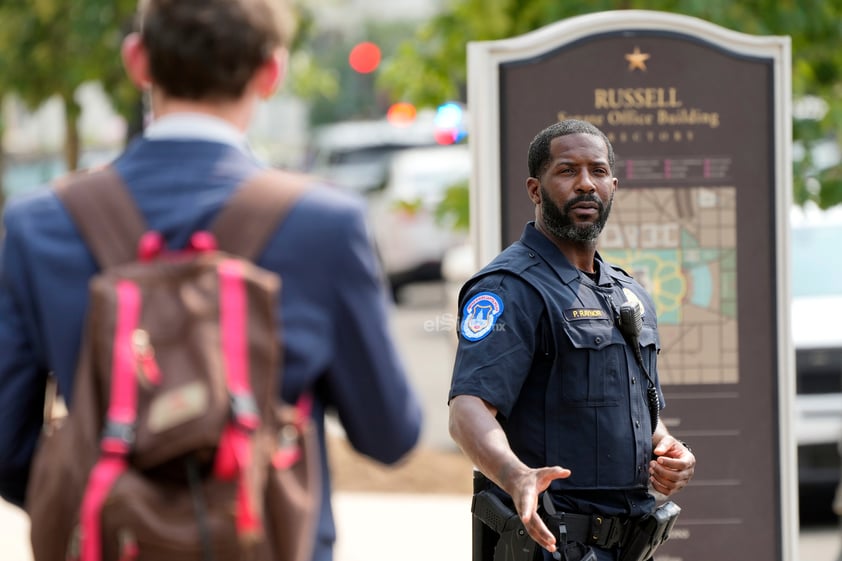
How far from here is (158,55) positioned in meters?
2.33

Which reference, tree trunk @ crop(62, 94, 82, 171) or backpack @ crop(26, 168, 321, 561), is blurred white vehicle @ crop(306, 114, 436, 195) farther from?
backpack @ crop(26, 168, 321, 561)

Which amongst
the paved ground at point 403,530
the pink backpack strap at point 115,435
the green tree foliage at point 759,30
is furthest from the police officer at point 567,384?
the green tree foliage at point 759,30

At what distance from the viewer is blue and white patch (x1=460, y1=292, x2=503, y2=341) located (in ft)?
11.9

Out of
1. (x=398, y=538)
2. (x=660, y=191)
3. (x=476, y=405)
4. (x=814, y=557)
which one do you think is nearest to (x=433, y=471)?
(x=398, y=538)

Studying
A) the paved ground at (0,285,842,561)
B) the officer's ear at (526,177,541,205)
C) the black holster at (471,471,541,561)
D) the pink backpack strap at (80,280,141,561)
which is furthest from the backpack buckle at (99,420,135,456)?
the paved ground at (0,285,842,561)

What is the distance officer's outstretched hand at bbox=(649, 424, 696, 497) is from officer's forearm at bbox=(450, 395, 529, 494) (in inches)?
18.3

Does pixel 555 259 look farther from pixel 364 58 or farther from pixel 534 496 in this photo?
pixel 364 58

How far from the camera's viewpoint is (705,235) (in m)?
5.06

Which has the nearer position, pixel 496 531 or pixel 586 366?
pixel 586 366

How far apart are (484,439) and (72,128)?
30.7 feet

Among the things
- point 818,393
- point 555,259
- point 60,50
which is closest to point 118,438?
point 555,259

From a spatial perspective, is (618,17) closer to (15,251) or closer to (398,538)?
(15,251)

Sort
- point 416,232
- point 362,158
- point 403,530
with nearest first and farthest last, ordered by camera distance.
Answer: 1. point 403,530
2. point 416,232
3. point 362,158

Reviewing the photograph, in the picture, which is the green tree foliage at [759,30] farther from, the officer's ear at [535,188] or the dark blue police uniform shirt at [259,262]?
the dark blue police uniform shirt at [259,262]
